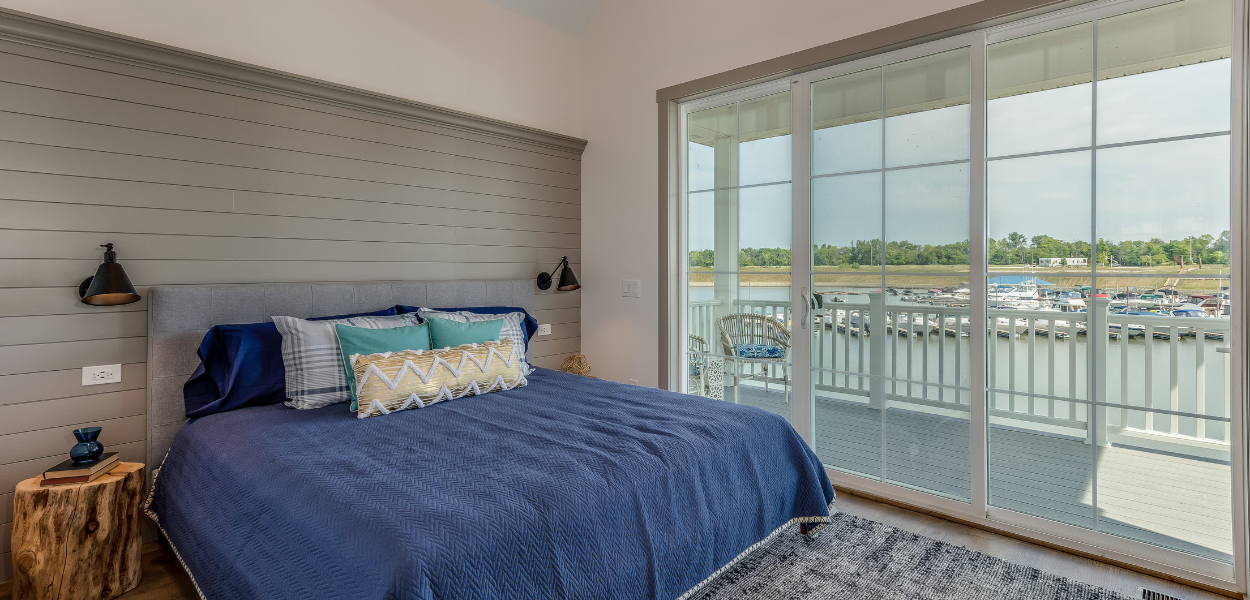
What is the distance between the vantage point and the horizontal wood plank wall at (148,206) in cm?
211

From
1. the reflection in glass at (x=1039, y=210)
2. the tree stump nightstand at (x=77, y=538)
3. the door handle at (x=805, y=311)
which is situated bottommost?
the tree stump nightstand at (x=77, y=538)

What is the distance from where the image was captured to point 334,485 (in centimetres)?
151

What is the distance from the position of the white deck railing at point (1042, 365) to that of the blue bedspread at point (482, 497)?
76 cm

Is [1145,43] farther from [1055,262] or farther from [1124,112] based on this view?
[1055,262]

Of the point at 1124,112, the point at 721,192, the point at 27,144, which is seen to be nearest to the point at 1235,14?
the point at 1124,112

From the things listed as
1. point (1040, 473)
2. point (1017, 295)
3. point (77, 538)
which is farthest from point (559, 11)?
point (1040, 473)

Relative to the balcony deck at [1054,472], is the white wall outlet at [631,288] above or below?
above

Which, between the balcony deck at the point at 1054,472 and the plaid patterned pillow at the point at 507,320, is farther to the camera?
the plaid patterned pillow at the point at 507,320

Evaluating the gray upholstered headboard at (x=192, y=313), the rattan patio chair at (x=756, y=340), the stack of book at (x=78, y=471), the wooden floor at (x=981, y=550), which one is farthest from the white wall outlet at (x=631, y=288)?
the stack of book at (x=78, y=471)

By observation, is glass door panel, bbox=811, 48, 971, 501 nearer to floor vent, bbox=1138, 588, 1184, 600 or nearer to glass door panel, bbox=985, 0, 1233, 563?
glass door panel, bbox=985, 0, 1233, 563

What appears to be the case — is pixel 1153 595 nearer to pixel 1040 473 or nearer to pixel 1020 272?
pixel 1040 473

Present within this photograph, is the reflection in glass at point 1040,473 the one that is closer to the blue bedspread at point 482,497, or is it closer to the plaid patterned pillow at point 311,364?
the blue bedspread at point 482,497

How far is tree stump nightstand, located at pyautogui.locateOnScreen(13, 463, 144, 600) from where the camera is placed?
1.85 metres

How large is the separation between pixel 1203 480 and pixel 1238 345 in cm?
52
